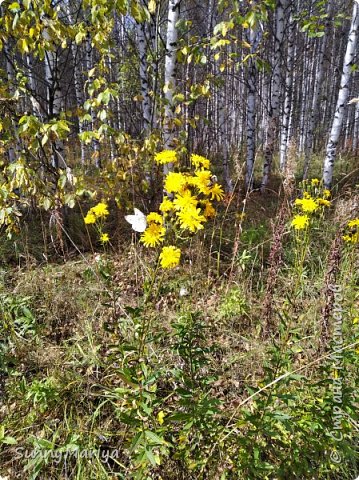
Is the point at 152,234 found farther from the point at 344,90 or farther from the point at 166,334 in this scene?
the point at 344,90

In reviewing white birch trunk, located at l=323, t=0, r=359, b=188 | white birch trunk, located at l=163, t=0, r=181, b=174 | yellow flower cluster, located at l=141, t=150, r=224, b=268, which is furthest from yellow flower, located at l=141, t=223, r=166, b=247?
white birch trunk, located at l=323, t=0, r=359, b=188

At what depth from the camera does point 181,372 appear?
58.2 inches

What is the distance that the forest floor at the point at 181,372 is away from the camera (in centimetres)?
133

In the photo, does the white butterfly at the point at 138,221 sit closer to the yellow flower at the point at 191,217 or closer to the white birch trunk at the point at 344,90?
the yellow flower at the point at 191,217

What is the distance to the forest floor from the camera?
133 centimetres

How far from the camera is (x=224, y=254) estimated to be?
3752mm

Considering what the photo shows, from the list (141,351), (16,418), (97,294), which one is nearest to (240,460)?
(141,351)

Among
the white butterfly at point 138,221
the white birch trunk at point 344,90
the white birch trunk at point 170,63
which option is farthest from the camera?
the white birch trunk at point 344,90

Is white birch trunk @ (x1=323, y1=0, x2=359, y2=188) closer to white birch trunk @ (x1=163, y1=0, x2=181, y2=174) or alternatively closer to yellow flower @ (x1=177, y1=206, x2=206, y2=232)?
white birch trunk @ (x1=163, y1=0, x2=181, y2=174)

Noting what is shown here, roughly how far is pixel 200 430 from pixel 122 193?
8.81 ft

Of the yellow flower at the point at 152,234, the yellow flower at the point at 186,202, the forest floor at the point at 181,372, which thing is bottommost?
the forest floor at the point at 181,372

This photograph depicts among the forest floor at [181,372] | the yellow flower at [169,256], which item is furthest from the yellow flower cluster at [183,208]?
the forest floor at [181,372]

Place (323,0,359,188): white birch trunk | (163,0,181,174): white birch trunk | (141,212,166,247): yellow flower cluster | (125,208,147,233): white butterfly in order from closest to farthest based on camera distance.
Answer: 1. (125,208,147,233): white butterfly
2. (141,212,166,247): yellow flower cluster
3. (163,0,181,174): white birch trunk
4. (323,0,359,188): white birch trunk

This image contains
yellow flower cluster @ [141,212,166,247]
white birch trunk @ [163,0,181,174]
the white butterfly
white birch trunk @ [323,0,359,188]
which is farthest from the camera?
white birch trunk @ [323,0,359,188]
